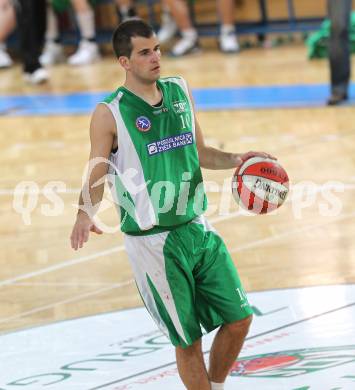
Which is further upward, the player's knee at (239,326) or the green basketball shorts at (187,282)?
the green basketball shorts at (187,282)

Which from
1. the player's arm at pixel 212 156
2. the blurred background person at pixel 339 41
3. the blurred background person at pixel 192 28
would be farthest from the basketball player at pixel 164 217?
the blurred background person at pixel 192 28

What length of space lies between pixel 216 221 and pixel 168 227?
342 cm

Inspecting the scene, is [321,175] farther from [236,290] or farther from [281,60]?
[281,60]

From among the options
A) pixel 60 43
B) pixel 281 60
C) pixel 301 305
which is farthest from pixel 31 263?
pixel 60 43

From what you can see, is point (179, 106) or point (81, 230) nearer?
point (81, 230)

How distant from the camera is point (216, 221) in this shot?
806 centimetres

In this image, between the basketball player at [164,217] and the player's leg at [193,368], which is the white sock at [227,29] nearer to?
the basketball player at [164,217]

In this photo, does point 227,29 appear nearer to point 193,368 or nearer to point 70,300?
point 70,300

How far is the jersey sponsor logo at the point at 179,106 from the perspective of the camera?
4727mm

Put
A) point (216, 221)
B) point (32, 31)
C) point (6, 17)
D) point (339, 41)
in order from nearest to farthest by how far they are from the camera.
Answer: point (216, 221)
point (339, 41)
point (32, 31)
point (6, 17)

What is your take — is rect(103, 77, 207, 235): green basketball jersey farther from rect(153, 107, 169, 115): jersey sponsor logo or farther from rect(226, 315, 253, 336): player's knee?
rect(226, 315, 253, 336): player's knee

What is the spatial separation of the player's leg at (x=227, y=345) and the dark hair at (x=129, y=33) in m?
1.24

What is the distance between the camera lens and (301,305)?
6.07 meters

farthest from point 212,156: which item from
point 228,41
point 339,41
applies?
point 228,41
